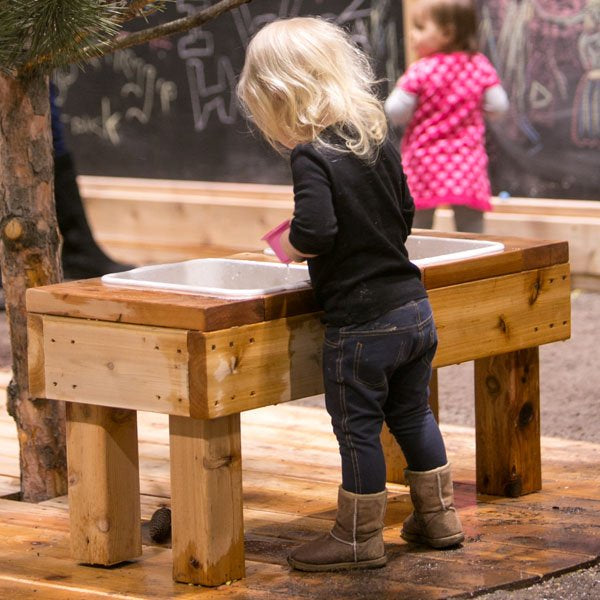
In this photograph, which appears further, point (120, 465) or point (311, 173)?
point (120, 465)

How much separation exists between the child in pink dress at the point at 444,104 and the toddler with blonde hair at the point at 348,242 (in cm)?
361

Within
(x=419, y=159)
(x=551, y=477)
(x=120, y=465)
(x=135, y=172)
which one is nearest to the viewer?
(x=120, y=465)

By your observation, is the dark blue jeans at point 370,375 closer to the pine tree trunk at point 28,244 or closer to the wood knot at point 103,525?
the wood knot at point 103,525

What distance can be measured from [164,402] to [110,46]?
3.99ft

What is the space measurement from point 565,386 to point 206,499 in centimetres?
277

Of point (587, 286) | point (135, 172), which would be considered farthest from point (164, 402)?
point (135, 172)

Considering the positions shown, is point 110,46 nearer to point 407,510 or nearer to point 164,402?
point 164,402

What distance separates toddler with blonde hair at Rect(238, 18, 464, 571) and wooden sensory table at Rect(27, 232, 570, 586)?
153 millimetres

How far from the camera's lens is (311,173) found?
141 inches

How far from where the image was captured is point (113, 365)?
12.0ft

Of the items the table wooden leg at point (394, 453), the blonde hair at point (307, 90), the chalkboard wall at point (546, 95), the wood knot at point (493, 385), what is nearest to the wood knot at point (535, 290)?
the wood knot at point (493, 385)

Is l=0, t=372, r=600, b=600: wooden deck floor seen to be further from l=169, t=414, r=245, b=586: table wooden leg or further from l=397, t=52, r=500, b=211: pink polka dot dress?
l=397, t=52, r=500, b=211: pink polka dot dress

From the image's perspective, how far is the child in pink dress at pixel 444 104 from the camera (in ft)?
24.2

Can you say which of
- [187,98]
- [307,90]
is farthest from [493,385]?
[187,98]
